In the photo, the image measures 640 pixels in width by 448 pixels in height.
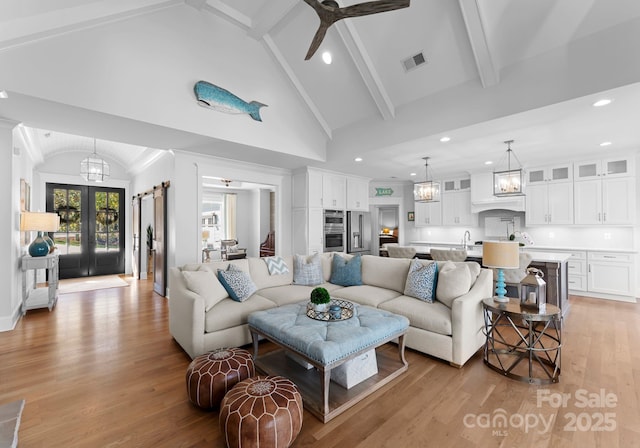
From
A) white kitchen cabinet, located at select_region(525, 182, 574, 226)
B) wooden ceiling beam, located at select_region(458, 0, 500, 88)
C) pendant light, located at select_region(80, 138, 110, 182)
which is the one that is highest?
wooden ceiling beam, located at select_region(458, 0, 500, 88)

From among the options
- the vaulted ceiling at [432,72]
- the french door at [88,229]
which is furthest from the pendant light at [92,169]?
the french door at [88,229]

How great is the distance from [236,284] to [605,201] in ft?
22.3

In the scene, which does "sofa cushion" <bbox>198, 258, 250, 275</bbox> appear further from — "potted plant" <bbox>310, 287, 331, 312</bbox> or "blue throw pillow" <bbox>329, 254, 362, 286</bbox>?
"potted plant" <bbox>310, 287, 331, 312</bbox>

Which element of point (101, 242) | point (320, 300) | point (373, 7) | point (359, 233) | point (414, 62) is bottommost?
point (320, 300)

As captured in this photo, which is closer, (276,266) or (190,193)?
(276,266)

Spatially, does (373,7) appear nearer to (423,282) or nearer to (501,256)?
(501,256)

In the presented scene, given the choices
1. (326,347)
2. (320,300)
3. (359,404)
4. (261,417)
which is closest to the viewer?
(261,417)

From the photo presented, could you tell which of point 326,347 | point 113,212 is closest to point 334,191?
point 326,347

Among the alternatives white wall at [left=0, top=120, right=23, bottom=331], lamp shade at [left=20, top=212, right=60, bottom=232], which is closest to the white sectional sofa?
white wall at [left=0, top=120, right=23, bottom=331]

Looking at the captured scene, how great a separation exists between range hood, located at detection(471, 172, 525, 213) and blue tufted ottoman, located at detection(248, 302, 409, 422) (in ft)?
17.2

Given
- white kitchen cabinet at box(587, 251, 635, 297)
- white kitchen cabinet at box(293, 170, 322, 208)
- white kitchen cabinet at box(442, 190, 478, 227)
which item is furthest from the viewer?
white kitchen cabinet at box(442, 190, 478, 227)

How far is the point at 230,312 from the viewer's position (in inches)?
120

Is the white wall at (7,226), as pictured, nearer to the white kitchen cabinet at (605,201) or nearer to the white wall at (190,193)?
the white wall at (190,193)

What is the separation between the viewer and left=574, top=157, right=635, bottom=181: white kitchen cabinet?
522 cm
